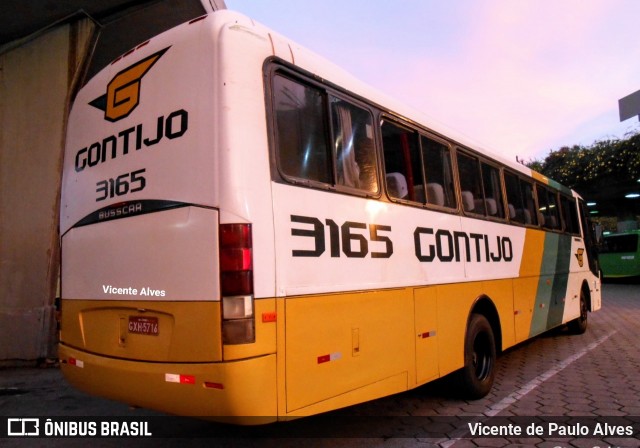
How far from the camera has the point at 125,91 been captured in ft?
11.5

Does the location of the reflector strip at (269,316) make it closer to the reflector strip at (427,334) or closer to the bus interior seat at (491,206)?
the reflector strip at (427,334)

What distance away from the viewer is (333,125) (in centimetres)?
353

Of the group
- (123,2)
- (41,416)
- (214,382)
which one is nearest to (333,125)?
(214,382)

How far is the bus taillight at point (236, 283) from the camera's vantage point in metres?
A: 2.70

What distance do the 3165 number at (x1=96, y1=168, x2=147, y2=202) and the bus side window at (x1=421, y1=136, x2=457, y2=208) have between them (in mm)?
2688

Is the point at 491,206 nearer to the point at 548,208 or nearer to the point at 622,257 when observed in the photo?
the point at 548,208

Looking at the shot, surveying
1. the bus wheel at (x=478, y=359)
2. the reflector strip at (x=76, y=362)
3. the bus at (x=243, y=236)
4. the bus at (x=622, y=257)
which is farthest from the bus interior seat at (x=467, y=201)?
the bus at (x=622, y=257)

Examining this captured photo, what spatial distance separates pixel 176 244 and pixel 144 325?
619 millimetres

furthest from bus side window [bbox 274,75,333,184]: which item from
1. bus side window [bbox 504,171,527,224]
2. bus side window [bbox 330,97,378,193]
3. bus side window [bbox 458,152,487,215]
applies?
bus side window [bbox 504,171,527,224]

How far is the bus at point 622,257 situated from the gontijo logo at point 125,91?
24380mm

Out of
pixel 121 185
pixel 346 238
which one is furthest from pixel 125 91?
pixel 346 238

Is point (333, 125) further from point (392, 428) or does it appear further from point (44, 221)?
point (44, 221)

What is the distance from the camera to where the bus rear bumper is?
8.75 feet

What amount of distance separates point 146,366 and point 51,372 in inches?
182
